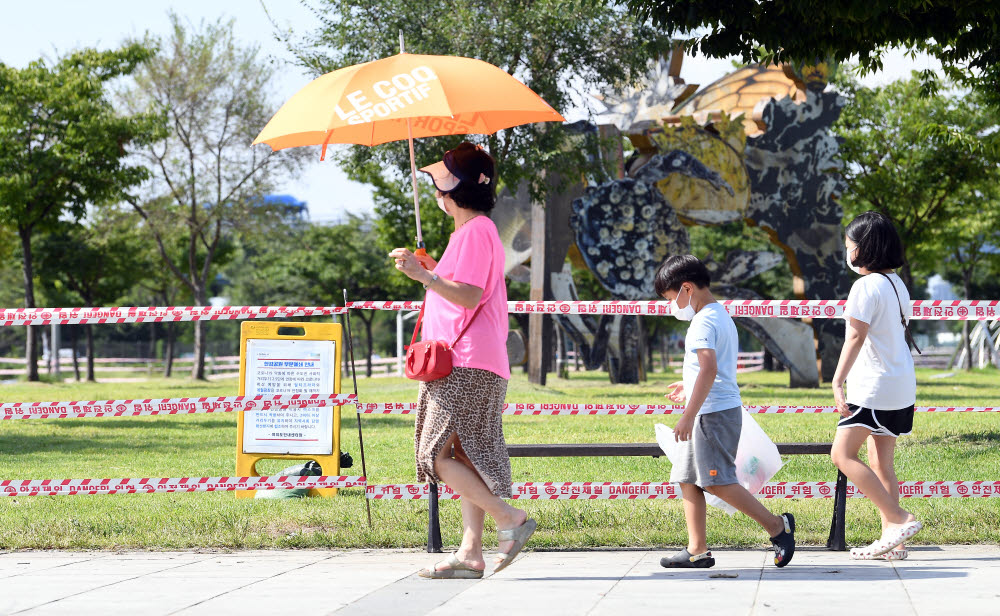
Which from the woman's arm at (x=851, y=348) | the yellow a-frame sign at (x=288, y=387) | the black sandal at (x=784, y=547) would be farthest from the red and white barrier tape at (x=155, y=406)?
the woman's arm at (x=851, y=348)

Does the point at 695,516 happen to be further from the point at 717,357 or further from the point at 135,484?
the point at 135,484

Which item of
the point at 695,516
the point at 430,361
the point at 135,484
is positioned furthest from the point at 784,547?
the point at 135,484

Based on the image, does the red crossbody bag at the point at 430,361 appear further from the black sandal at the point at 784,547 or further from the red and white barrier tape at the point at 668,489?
the black sandal at the point at 784,547

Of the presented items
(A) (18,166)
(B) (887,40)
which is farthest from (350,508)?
(A) (18,166)

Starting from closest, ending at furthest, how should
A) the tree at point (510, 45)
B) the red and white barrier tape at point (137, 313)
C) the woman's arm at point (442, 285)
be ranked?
1. the woman's arm at point (442, 285)
2. the red and white barrier tape at point (137, 313)
3. the tree at point (510, 45)

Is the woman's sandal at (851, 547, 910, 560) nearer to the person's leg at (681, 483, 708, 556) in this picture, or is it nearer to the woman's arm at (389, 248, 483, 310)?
the person's leg at (681, 483, 708, 556)

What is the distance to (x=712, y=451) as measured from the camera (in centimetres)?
493

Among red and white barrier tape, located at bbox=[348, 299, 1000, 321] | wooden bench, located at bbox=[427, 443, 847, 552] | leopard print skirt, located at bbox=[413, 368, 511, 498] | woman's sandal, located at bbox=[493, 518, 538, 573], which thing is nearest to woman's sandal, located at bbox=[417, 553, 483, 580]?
woman's sandal, located at bbox=[493, 518, 538, 573]

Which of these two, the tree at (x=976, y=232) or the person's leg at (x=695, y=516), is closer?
the person's leg at (x=695, y=516)

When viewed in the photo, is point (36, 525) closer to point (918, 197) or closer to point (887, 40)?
point (887, 40)

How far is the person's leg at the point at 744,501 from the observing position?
4.90 metres

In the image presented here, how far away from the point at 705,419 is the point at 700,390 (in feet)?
0.77

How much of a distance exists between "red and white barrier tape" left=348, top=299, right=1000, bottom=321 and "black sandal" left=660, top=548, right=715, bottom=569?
52.4 inches

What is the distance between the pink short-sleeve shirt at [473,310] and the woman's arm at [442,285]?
Result: 0.18ft
